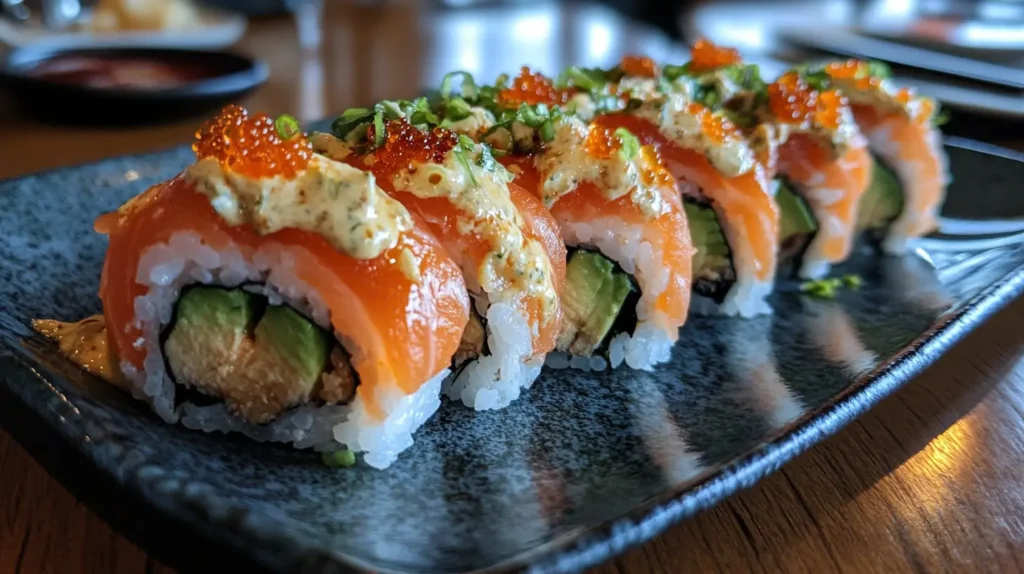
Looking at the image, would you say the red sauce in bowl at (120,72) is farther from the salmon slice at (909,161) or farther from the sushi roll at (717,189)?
the salmon slice at (909,161)

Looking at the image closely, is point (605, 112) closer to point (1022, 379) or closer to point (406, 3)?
point (1022, 379)

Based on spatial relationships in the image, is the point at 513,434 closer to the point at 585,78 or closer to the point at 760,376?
the point at 760,376

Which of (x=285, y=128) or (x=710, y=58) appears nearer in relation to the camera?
(x=285, y=128)

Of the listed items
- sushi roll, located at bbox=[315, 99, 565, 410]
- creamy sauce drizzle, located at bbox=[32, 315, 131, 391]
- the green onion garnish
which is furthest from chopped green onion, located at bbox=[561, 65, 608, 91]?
creamy sauce drizzle, located at bbox=[32, 315, 131, 391]

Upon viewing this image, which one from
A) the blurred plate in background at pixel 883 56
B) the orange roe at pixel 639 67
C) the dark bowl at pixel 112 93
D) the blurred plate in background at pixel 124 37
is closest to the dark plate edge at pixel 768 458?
the orange roe at pixel 639 67

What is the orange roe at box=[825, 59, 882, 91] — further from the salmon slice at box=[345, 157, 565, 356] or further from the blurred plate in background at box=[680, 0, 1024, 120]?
the salmon slice at box=[345, 157, 565, 356]

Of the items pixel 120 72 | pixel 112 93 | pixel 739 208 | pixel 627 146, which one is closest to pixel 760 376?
pixel 739 208
